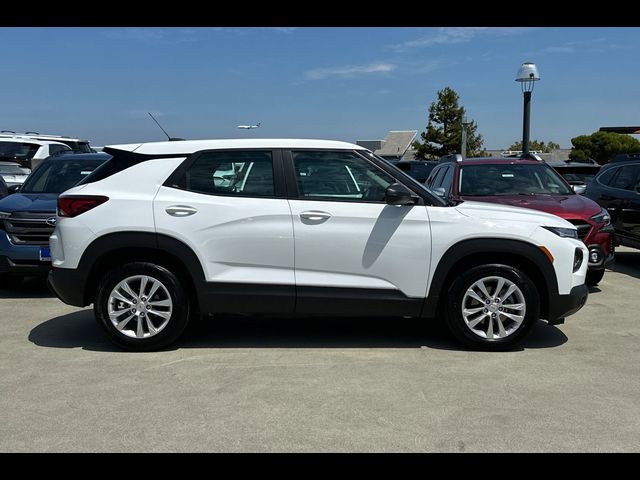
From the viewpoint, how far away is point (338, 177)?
532 centimetres

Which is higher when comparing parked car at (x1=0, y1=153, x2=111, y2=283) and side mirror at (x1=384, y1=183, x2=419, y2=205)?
side mirror at (x1=384, y1=183, x2=419, y2=205)

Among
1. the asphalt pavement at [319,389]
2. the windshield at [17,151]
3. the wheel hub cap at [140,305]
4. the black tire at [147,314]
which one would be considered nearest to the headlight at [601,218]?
the asphalt pavement at [319,389]

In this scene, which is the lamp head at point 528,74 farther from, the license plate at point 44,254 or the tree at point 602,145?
the tree at point 602,145

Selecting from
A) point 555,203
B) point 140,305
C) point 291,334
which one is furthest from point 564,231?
point 140,305

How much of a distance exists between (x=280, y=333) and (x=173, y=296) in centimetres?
119

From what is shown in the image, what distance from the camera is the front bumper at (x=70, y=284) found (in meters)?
5.24

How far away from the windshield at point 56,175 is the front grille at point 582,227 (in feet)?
21.2

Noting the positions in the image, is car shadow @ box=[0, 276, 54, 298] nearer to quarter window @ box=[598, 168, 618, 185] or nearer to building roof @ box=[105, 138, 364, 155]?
building roof @ box=[105, 138, 364, 155]

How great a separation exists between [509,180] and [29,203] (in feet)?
20.4

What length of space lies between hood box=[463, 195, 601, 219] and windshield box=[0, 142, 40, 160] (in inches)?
471

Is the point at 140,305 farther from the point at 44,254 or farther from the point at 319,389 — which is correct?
the point at 44,254

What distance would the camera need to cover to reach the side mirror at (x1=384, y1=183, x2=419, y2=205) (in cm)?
510

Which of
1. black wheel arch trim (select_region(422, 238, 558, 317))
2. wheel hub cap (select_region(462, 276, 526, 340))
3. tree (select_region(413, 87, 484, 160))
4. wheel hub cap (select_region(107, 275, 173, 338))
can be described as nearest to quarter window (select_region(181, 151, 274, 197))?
wheel hub cap (select_region(107, 275, 173, 338))
